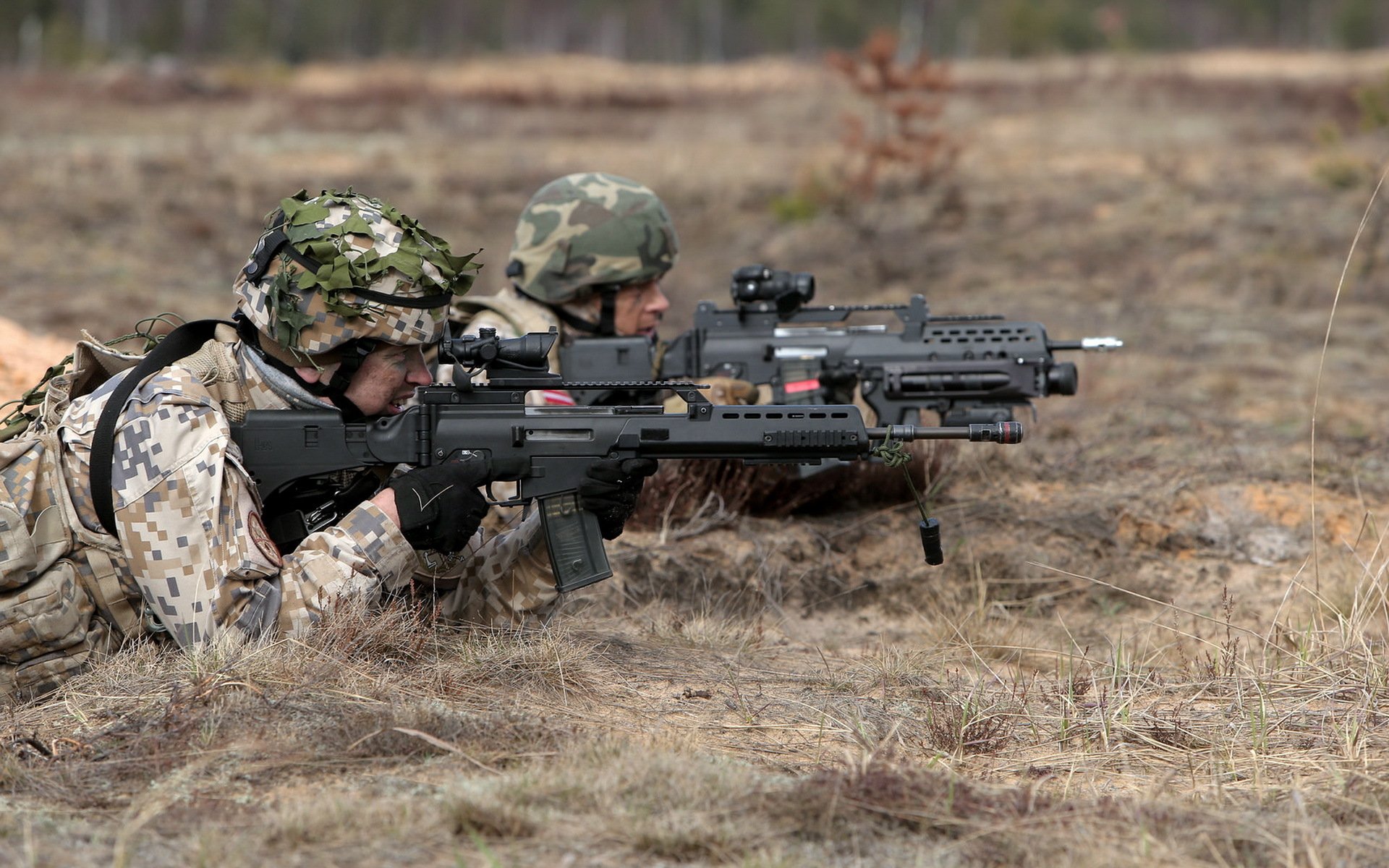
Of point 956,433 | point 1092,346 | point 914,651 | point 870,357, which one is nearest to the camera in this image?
point 956,433

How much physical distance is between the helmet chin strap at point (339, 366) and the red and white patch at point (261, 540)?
0.41 meters

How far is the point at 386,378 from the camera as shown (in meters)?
4.14

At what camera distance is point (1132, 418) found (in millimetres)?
8352

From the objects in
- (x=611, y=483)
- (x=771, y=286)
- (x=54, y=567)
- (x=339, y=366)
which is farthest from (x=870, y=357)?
(x=54, y=567)

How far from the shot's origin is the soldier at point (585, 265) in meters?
6.23

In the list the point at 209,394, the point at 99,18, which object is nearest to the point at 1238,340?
the point at 209,394

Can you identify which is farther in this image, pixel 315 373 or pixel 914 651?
pixel 914 651

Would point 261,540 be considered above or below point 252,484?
below

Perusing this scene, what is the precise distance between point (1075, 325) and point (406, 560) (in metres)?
8.79

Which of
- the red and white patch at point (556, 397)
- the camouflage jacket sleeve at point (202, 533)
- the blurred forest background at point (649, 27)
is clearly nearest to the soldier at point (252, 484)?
the camouflage jacket sleeve at point (202, 533)

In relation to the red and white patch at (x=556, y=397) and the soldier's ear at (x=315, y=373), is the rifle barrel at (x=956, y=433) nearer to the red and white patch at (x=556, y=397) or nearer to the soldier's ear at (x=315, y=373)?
the red and white patch at (x=556, y=397)

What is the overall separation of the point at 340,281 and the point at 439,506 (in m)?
0.69

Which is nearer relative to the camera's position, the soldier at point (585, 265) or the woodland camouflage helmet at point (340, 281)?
the woodland camouflage helmet at point (340, 281)

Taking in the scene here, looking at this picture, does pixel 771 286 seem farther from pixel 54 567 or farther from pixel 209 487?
pixel 54 567
